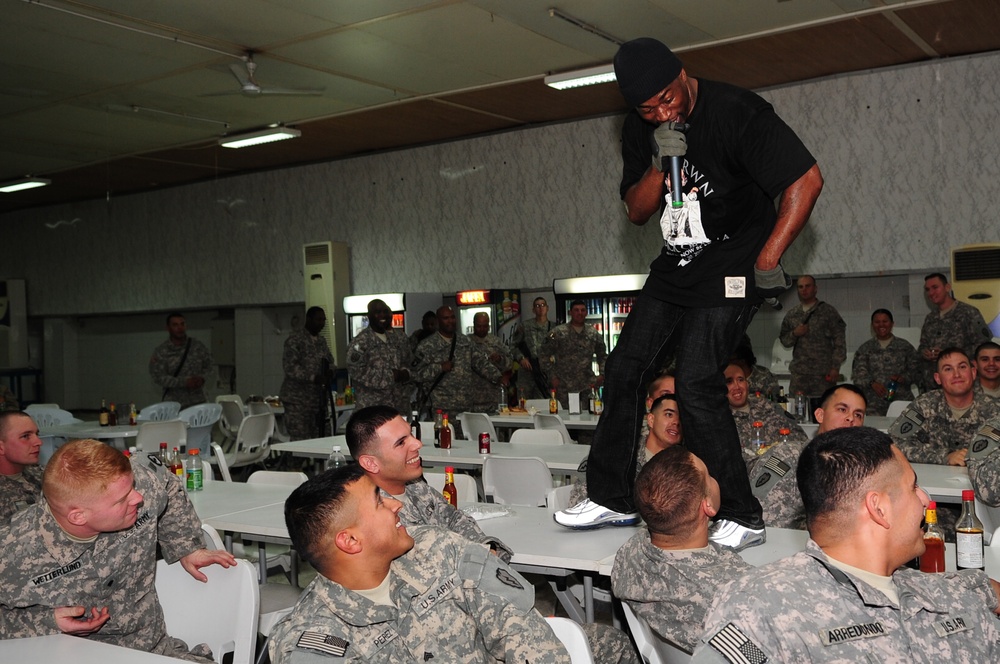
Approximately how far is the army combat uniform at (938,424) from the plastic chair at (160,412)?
6.32 meters

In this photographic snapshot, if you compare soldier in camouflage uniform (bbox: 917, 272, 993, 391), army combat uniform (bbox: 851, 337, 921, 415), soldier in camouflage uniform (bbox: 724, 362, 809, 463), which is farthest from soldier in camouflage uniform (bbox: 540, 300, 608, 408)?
soldier in camouflage uniform (bbox: 724, 362, 809, 463)

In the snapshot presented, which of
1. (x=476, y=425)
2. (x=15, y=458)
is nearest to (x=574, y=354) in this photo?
(x=476, y=425)

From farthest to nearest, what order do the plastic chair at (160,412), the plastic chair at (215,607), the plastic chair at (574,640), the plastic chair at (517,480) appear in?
the plastic chair at (160,412) < the plastic chair at (517,480) < the plastic chair at (215,607) < the plastic chair at (574,640)

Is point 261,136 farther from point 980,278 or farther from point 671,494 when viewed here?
point 671,494

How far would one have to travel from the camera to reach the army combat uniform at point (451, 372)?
31.1 feet

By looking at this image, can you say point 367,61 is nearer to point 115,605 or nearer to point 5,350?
point 115,605

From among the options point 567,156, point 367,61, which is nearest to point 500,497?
point 367,61

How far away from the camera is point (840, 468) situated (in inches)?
68.8

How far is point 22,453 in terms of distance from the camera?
13.5 ft

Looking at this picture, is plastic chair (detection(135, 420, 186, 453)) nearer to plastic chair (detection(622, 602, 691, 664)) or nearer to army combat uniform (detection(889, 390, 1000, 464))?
army combat uniform (detection(889, 390, 1000, 464))

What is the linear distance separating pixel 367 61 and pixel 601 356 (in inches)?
153

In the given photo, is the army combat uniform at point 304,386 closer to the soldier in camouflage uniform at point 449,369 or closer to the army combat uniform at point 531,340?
the soldier in camouflage uniform at point 449,369

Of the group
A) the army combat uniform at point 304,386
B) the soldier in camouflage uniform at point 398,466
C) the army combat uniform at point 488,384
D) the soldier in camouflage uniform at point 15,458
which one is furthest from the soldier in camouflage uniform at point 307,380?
the soldier in camouflage uniform at point 398,466

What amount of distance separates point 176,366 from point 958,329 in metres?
7.44
